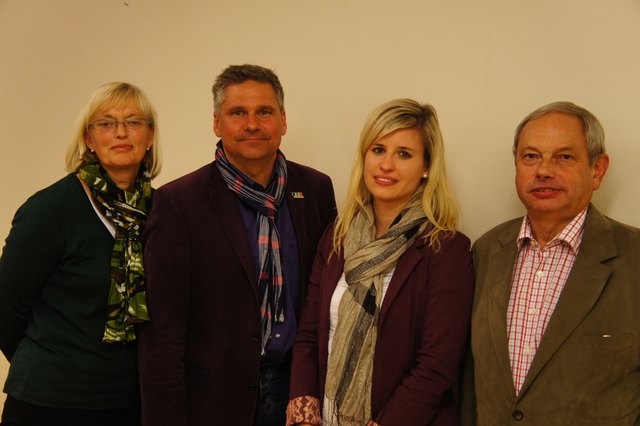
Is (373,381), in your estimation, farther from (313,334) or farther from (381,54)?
(381,54)

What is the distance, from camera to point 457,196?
2385 millimetres

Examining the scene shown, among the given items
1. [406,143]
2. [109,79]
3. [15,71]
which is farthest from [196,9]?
[406,143]

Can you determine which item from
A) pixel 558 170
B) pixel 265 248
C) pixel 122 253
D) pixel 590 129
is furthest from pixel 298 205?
pixel 590 129

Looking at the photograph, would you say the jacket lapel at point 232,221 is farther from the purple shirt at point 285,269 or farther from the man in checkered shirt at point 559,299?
the man in checkered shirt at point 559,299

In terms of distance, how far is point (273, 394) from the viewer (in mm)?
2096

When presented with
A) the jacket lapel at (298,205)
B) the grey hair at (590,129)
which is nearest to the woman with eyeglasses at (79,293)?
the jacket lapel at (298,205)

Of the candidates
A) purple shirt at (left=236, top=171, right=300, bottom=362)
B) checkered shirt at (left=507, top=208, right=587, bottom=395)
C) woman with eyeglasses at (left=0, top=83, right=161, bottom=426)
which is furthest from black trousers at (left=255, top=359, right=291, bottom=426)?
checkered shirt at (left=507, top=208, right=587, bottom=395)

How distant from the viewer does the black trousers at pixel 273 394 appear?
2.06m

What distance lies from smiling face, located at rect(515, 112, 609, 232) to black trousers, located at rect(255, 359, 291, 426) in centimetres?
110

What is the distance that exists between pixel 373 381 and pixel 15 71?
297 centimetres

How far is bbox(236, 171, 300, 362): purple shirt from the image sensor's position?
2029 mm

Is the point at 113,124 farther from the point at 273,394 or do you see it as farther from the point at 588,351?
the point at 588,351

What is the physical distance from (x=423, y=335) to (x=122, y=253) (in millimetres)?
1115

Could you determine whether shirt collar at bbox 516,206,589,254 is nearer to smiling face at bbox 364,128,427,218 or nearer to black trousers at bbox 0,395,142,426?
smiling face at bbox 364,128,427,218
